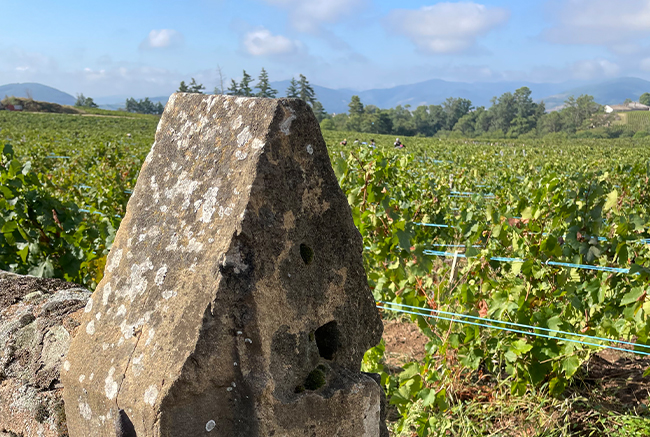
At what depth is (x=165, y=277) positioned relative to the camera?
1414mm

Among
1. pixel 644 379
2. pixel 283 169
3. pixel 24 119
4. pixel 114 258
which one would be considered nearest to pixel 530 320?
pixel 644 379

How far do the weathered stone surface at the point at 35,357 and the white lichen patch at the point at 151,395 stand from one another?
0.54 metres

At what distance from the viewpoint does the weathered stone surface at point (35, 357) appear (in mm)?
1628

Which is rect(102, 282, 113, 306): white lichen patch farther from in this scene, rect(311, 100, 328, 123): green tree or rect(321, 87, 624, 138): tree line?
rect(311, 100, 328, 123): green tree

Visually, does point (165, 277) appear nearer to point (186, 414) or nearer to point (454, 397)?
point (186, 414)

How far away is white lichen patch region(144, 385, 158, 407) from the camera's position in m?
1.25

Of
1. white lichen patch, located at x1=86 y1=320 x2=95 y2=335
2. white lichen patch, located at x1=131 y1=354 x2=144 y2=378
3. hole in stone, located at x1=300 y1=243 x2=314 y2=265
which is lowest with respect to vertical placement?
white lichen patch, located at x1=131 y1=354 x2=144 y2=378

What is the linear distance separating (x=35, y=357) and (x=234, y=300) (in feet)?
Result: 3.24

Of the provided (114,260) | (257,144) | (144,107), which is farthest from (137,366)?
(144,107)

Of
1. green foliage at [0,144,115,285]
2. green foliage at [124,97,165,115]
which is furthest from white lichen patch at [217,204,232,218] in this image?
green foliage at [124,97,165,115]

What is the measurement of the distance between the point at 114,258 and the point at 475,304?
2.97m

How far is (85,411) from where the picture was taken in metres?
1.43

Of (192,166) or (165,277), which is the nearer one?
(165,277)

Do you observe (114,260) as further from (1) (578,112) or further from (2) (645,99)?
(2) (645,99)
